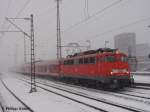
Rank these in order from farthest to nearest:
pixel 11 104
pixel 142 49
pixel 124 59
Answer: pixel 142 49, pixel 124 59, pixel 11 104

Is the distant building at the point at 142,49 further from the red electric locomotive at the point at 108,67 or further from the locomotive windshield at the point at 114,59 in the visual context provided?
the locomotive windshield at the point at 114,59

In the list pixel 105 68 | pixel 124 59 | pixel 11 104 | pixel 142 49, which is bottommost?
pixel 11 104

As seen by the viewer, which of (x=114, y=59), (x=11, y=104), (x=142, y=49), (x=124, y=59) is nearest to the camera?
(x=11, y=104)

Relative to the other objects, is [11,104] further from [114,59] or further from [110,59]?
[114,59]

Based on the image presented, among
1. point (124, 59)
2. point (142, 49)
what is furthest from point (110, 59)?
point (142, 49)

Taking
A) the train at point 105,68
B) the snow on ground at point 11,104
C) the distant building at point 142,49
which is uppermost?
the distant building at point 142,49

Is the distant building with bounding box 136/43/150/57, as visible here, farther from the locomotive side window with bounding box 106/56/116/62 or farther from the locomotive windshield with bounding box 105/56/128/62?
the locomotive side window with bounding box 106/56/116/62

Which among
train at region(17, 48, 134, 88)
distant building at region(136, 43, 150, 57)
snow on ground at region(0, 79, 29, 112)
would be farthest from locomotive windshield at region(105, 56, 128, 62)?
distant building at region(136, 43, 150, 57)

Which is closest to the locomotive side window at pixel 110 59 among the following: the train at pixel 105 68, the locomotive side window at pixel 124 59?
the train at pixel 105 68

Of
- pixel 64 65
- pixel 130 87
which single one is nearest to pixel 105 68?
pixel 130 87

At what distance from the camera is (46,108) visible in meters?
17.0

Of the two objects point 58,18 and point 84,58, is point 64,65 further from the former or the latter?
point 58,18

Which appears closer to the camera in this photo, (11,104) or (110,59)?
(11,104)

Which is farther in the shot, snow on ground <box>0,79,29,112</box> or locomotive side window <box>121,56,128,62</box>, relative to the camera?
locomotive side window <box>121,56,128,62</box>
